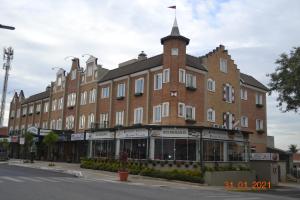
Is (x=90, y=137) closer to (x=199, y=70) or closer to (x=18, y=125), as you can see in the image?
(x=199, y=70)

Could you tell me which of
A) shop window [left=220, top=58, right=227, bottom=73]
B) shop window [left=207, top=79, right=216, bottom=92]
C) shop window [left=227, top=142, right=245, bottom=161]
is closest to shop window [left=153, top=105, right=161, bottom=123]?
shop window [left=207, top=79, right=216, bottom=92]

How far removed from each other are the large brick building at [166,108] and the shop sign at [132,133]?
0.09 meters

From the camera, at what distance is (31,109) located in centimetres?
6650

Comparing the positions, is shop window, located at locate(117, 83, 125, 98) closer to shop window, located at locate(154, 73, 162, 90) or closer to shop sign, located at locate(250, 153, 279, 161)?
shop window, located at locate(154, 73, 162, 90)

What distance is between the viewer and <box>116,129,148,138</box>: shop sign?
110 feet

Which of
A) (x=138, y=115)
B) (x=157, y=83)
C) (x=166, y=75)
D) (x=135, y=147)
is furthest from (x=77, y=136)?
(x=166, y=75)

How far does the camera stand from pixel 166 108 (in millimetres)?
35719

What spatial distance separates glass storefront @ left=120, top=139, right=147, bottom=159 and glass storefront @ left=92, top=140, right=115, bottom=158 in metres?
1.78

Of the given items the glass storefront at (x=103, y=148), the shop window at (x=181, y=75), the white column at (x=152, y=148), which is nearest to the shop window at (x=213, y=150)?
the white column at (x=152, y=148)

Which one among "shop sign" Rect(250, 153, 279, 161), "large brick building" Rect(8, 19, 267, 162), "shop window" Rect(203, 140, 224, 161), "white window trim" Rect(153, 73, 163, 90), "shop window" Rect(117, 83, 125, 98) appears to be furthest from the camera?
"shop window" Rect(117, 83, 125, 98)

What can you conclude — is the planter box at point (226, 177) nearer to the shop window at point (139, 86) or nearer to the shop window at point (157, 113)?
the shop window at point (157, 113)

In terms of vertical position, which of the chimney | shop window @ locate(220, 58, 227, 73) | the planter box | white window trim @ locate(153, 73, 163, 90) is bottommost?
the planter box

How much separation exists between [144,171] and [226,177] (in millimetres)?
6760

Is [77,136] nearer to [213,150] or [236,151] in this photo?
[213,150]
